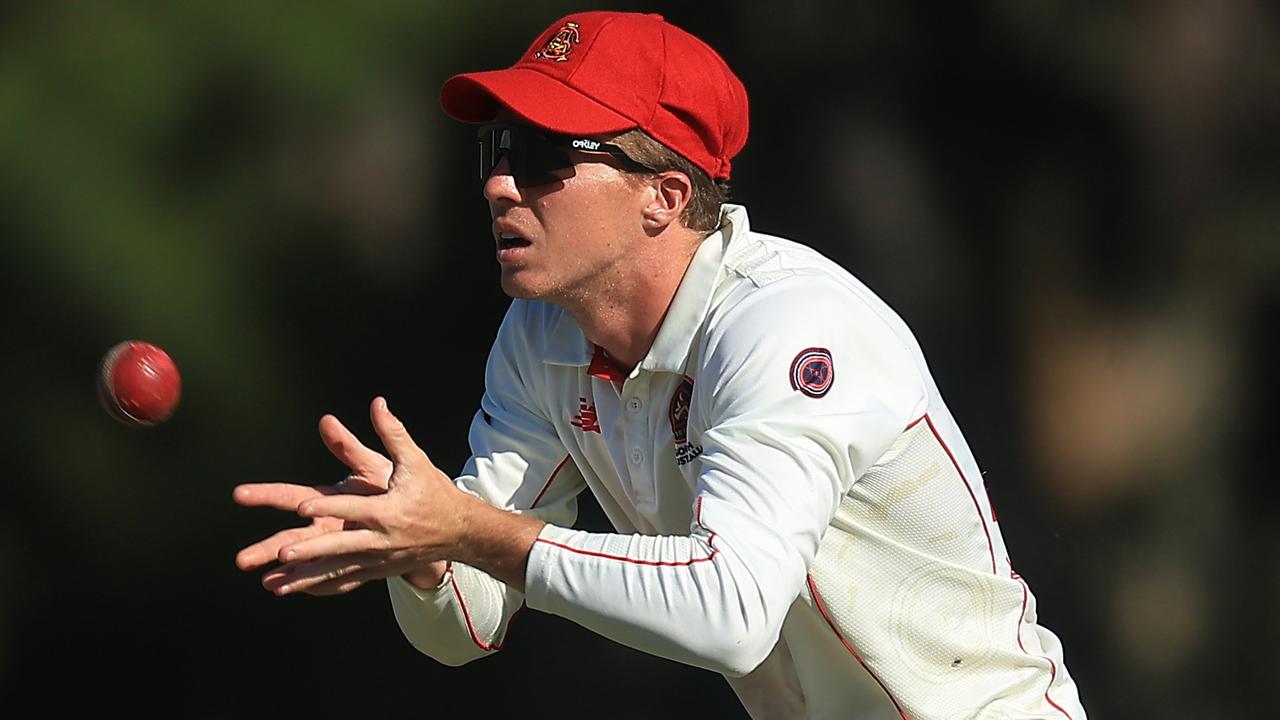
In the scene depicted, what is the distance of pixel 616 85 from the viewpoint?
8.70 ft

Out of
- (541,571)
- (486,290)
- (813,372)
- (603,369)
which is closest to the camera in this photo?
(541,571)

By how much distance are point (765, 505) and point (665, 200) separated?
69 centimetres

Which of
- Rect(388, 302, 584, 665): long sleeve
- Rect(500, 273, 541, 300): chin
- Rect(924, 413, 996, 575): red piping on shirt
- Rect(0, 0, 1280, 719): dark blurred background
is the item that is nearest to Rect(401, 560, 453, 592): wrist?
Rect(388, 302, 584, 665): long sleeve

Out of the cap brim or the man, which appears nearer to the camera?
the man

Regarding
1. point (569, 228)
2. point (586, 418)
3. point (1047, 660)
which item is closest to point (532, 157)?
point (569, 228)

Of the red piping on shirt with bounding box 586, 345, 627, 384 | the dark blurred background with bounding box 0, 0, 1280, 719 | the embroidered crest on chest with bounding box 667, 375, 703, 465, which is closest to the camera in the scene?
the embroidered crest on chest with bounding box 667, 375, 703, 465

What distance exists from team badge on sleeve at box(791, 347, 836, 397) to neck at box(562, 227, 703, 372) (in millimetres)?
385

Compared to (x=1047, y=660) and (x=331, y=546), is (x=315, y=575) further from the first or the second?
(x=1047, y=660)

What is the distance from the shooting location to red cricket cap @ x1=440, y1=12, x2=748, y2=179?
104 inches

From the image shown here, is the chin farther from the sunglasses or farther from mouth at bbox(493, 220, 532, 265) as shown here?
the sunglasses

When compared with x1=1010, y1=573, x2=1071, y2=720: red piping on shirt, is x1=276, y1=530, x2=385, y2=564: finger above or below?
above

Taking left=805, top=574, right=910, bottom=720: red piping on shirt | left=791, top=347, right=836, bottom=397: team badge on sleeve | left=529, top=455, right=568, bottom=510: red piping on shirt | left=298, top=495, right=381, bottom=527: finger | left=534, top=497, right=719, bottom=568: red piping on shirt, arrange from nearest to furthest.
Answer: left=298, top=495, right=381, bottom=527: finger < left=534, top=497, right=719, bottom=568: red piping on shirt < left=791, top=347, right=836, bottom=397: team badge on sleeve < left=805, top=574, right=910, bottom=720: red piping on shirt < left=529, top=455, right=568, bottom=510: red piping on shirt

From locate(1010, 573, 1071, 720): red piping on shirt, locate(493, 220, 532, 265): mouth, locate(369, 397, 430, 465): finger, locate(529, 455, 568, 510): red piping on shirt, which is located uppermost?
locate(493, 220, 532, 265): mouth

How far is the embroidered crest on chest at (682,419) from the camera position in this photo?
265 cm
